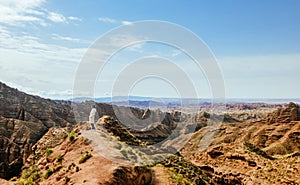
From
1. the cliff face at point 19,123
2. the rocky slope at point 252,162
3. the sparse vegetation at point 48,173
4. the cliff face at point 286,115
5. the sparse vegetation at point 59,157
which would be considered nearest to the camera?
the sparse vegetation at point 48,173

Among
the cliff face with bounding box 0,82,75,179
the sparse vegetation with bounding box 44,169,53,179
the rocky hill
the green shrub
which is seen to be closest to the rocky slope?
the rocky hill

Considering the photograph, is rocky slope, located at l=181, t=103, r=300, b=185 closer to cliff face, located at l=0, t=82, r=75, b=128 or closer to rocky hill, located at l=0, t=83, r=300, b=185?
rocky hill, located at l=0, t=83, r=300, b=185

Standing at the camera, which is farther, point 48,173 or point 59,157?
point 59,157

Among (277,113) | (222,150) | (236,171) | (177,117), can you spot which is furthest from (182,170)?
(177,117)

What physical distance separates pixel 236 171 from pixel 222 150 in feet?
23.9

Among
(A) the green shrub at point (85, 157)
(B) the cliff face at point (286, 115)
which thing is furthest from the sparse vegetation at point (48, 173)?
(B) the cliff face at point (286, 115)

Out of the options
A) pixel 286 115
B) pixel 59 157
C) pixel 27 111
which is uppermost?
pixel 59 157

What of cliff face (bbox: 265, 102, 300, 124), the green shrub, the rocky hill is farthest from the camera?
cliff face (bbox: 265, 102, 300, 124)

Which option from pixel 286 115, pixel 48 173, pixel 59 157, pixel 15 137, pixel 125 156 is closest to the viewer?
pixel 48 173

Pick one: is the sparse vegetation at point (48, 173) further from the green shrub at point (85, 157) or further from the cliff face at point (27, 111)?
the cliff face at point (27, 111)

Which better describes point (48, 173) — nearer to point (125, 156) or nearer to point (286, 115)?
point (125, 156)

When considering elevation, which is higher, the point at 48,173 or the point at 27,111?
the point at 48,173

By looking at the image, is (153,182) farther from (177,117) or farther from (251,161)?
(177,117)

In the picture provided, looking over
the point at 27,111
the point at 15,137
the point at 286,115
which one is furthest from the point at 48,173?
the point at 286,115
